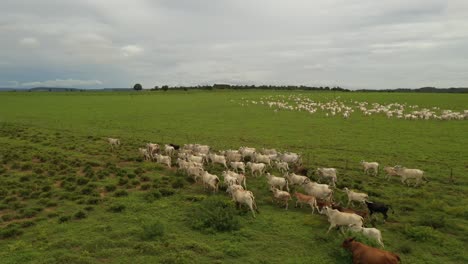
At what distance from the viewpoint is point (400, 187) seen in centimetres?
1839

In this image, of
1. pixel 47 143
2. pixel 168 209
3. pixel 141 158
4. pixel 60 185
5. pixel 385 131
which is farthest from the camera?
pixel 385 131

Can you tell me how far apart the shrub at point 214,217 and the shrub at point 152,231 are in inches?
51.4

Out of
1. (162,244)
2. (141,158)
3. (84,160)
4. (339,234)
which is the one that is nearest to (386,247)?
(339,234)

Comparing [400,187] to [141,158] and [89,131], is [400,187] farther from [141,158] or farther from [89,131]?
[89,131]

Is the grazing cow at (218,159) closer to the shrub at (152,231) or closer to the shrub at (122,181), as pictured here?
the shrub at (122,181)

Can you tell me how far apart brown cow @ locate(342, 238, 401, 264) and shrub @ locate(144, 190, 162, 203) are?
30.9 feet

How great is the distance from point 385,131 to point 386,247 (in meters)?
30.6

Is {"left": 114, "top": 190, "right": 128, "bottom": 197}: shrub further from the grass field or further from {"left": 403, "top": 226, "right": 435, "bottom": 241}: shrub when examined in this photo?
{"left": 403, "top": 226, "right": 435, "bottom": 241}: shrub

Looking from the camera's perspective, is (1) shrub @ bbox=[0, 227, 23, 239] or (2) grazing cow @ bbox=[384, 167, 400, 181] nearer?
(1) shrub @ bbox=[0, 227, 23, 239]

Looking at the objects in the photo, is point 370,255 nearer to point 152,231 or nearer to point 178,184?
point 152,231

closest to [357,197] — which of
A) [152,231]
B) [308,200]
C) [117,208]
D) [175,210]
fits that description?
[308,200]

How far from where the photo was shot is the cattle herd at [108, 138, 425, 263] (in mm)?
11473

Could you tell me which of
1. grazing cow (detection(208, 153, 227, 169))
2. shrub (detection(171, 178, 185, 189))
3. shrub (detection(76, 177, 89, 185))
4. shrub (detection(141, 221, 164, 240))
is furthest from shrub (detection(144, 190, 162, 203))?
grazing cow (detection(208, 153, 227, 169))

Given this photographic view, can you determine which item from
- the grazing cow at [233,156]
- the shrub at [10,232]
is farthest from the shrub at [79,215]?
the grazing cow at [233,156]
